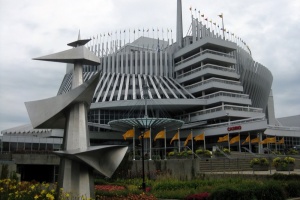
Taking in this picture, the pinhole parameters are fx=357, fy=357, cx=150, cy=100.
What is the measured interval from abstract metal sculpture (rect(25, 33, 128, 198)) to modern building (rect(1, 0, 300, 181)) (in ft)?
146

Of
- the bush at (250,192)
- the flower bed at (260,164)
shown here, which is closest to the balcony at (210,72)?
the flower bed at (260,164)

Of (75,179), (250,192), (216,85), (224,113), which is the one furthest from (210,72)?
(75,179)

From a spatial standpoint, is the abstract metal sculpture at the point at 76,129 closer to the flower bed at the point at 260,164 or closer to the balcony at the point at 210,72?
the flower bed at the point at 260,164

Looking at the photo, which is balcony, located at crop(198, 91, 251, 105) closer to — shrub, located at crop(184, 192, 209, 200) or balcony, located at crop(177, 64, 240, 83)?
balcony, located at crop(177, 64, 240, 83)

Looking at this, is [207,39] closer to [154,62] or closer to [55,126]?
[154,62]

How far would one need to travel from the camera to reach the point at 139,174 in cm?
3206

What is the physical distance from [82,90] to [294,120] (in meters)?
102

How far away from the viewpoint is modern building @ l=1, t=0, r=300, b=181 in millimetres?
64438

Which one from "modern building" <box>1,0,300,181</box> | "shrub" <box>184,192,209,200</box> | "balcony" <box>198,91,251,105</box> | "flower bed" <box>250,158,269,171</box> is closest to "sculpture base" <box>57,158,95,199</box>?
"shrub" <box>184,192,209,200</box>

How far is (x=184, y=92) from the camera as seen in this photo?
2879 inches

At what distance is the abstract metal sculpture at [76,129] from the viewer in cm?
1504

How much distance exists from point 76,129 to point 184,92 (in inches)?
2292

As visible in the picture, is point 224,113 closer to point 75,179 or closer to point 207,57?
Result: point 207,57

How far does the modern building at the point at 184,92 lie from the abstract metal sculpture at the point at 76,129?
4439 cm
